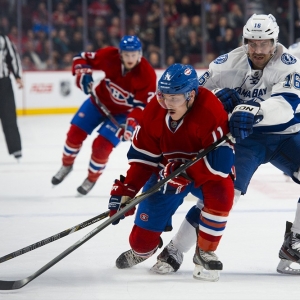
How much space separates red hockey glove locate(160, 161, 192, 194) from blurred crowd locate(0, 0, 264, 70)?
22.3 feet

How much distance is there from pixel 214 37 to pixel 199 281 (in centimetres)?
756

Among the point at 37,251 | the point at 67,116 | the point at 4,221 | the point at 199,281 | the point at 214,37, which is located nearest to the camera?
the point at 199,281

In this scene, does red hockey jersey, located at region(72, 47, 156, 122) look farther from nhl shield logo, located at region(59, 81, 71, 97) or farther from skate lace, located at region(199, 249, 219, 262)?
nhl shield logo, located at region(59, 81, 71, 97)

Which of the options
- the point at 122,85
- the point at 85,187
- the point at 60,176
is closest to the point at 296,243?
the point at 85,187

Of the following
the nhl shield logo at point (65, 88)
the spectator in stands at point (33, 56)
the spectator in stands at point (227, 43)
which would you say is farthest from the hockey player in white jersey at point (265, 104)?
the spectator in stands at point (227, 43)

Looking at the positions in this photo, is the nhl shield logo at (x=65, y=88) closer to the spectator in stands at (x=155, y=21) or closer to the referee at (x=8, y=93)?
the spectator in stands at (x=155, y=21)

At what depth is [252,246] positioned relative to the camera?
348cm

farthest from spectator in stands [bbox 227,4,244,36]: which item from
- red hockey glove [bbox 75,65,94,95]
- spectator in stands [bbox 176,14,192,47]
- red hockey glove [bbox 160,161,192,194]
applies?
red hockey glove [bbox 160,161,192,194]

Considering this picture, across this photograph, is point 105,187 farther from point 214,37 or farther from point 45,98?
point 214,37

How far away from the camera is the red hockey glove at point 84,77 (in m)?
4.98

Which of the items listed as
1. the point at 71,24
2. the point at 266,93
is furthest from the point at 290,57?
the point at 71,24

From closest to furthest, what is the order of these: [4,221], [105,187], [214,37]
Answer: [4,221] < [105,187] < [214,37]

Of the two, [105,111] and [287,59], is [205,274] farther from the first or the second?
[105,111]

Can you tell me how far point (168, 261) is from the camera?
9.92 feet
